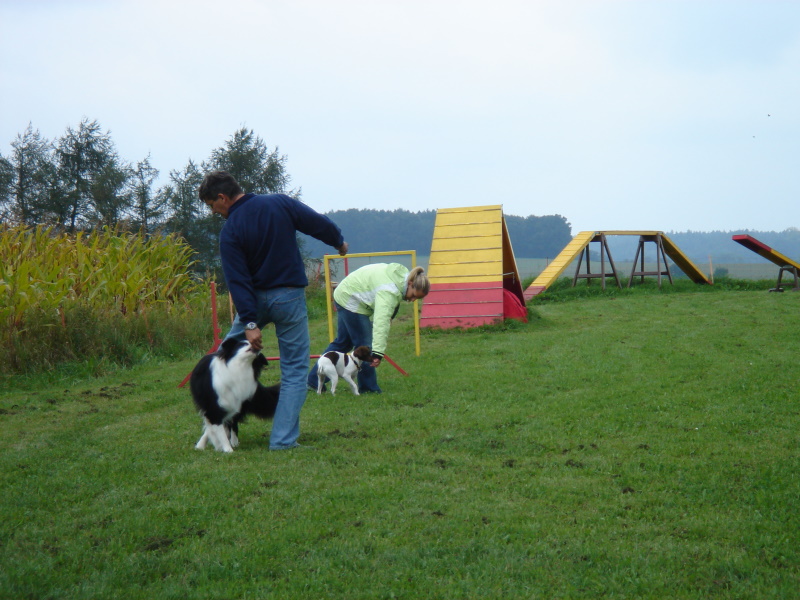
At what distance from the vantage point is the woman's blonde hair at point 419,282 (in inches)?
251

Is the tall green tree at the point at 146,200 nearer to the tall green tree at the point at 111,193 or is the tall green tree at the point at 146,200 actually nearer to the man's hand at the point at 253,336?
the tall green tree at the point at 111,193

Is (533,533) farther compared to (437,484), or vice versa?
(437,484)

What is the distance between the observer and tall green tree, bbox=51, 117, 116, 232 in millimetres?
24219

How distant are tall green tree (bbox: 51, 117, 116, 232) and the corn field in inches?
474

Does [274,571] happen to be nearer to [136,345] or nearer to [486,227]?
[136,345]

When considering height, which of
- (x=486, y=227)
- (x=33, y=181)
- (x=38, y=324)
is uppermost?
(x=33, y=181)

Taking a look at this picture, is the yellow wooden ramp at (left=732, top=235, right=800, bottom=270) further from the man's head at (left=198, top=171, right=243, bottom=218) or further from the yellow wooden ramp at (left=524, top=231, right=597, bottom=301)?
the man's head at (left=198, top=171, right=243, bottom=218)

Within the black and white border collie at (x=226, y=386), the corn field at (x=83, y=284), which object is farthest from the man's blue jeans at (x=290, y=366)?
the corn field at (x=83, y=284)

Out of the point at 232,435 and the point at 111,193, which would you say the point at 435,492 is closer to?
the point at 232,435

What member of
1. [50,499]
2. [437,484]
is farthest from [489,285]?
[50,499]

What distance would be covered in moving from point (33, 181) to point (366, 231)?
30.6 meters

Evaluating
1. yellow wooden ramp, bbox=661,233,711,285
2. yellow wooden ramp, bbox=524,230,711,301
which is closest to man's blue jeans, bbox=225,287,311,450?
yellow wooden ramp, bbox=524,230,711,301

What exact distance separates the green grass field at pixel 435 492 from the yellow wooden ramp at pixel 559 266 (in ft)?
33.6

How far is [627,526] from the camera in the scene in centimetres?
342
